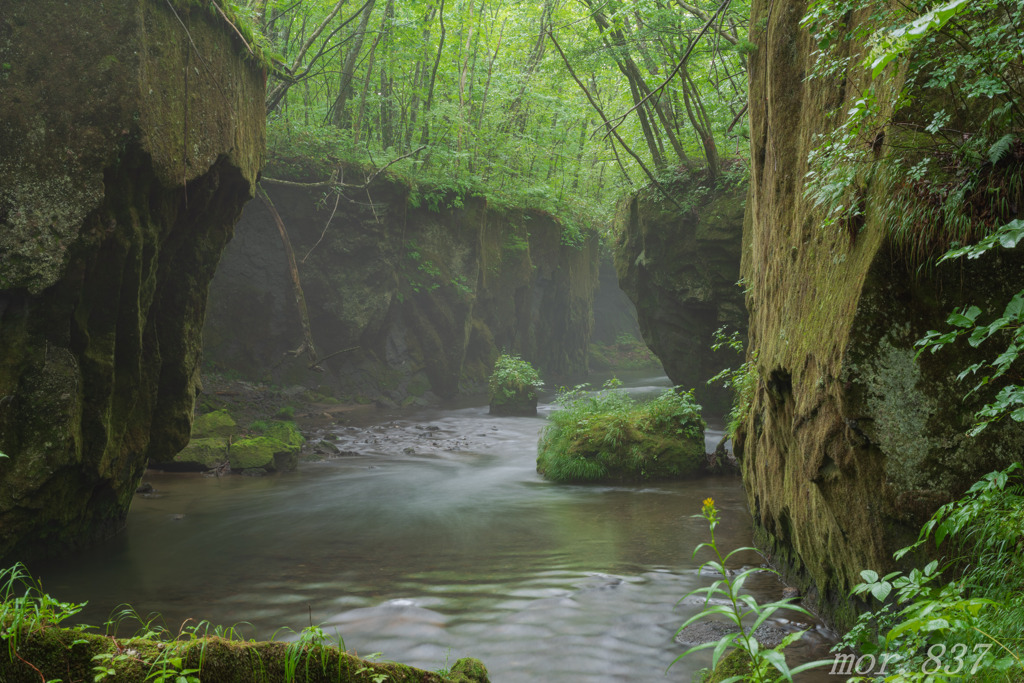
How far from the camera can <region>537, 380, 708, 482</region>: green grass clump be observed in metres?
10.8

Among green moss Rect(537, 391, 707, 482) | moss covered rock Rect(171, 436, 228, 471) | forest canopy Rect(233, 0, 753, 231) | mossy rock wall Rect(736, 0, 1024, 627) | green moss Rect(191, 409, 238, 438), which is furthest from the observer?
forest canopy Rect(233, 0, 753, 231)

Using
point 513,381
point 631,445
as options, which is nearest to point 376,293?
point 513,381

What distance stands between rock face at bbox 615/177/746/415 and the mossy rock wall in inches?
371

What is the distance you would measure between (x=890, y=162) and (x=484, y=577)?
15.6 ft

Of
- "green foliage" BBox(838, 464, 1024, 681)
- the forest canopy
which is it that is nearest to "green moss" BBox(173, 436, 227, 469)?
the forest canopy

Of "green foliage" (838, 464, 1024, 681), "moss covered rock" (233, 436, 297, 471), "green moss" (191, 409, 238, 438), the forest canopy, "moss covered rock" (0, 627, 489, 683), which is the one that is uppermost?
the forest canopy

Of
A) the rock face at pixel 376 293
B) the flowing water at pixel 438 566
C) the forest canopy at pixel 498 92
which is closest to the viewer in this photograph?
the flowing water at pixel 438 566

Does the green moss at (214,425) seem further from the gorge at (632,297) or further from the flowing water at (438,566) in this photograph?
the flowing water at (438,566)

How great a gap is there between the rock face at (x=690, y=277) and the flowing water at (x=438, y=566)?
5.60 metres

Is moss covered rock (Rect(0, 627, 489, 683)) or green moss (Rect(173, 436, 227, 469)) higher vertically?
moss covered rock (Rect(0, 627, 489, 683))

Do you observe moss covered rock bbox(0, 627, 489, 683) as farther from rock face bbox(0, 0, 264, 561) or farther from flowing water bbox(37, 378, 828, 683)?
rock face bbox(0, 0, 264, 561)

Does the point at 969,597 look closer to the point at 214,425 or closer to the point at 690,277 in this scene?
the point at 214,425

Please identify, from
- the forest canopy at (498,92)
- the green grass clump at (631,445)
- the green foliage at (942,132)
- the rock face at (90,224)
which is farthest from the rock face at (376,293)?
the green foliage at (942,132)

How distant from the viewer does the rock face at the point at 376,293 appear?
18.5 metres
